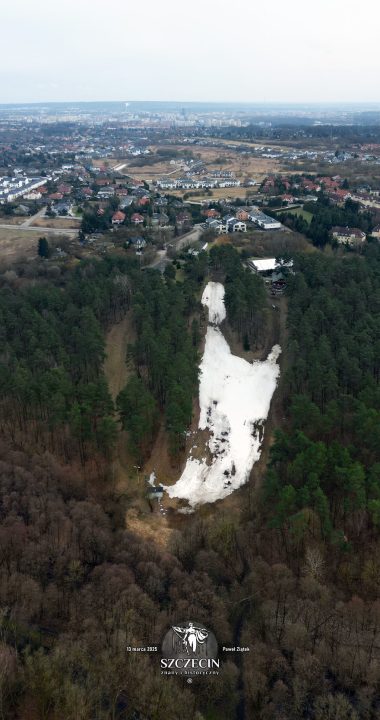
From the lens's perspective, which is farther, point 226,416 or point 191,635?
point 226,416

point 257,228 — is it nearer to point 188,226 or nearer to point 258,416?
point 188,226

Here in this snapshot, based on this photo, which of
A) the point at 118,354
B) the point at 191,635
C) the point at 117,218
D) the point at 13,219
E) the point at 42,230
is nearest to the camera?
the point at 191,635

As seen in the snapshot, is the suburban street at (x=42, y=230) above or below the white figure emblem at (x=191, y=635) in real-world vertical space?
above

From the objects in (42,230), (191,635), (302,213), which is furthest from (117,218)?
(191,635)

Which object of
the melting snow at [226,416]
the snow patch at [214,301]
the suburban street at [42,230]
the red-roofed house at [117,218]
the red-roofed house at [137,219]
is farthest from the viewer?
A: the red-roofed house at [117,218]

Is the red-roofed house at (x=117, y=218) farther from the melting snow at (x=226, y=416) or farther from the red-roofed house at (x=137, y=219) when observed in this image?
the melting snow at (x=226, y=416)

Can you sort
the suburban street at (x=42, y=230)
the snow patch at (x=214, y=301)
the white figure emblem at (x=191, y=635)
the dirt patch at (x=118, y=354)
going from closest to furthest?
the white figure emblem at (x=191, y=635)
the dirt patch at (x=118, y=354)
the snow patch at (x=214, y=301)
the suburban street at (x=42, y=230)

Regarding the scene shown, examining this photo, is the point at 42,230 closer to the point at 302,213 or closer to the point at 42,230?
the point at 42,230

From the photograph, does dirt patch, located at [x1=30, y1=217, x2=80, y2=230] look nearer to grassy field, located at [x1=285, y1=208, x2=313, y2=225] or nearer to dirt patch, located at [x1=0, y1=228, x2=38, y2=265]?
dirt patch, located at [x1=0, y1=228, x2=38, y2=265]

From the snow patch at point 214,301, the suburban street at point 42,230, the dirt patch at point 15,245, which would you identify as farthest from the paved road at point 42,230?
the snow patch at point 214,301

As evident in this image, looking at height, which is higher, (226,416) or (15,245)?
(15,245)
